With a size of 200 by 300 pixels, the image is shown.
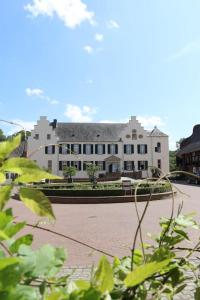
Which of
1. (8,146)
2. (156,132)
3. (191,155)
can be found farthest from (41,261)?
(156,132)

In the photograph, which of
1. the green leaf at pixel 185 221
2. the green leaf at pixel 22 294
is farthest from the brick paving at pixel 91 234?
the green leaf at pixel 22 294

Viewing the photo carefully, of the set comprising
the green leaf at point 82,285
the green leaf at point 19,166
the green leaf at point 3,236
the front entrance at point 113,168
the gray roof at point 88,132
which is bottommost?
the green leaf at point 82,285

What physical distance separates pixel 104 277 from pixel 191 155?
55990mm

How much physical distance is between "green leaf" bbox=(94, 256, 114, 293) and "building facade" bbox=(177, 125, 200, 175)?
4734 centimetres

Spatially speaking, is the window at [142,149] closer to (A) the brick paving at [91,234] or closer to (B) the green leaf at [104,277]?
(A) the brick paving at [91,234]

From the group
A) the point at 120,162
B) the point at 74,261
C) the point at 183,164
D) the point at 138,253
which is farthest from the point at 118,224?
the point at 183,164

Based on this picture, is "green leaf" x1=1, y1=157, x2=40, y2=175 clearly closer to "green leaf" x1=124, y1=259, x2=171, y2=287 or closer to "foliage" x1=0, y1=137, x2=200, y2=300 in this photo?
"foliage" x1=0, y1=137, x2=200, y2=300

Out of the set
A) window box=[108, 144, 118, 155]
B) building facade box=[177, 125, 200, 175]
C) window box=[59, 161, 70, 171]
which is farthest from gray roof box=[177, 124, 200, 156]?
window box=[59, 161, 70, 171]

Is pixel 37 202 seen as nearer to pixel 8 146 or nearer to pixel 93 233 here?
pixel 8 146

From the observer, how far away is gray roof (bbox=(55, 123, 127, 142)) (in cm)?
5753

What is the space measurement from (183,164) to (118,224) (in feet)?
160

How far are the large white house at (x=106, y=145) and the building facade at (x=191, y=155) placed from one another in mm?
3019

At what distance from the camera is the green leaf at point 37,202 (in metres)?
0.76

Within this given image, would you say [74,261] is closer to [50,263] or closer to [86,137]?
[50,263]
